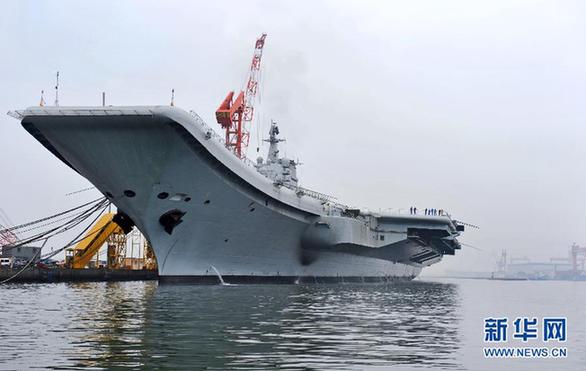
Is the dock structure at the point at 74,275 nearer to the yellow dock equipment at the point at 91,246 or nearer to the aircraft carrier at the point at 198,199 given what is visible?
the yellow dock equipment at the point at 91,246

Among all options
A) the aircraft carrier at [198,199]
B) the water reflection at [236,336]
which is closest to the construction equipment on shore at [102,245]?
the aircraft carrier at [198,199]

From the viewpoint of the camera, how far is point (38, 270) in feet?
149

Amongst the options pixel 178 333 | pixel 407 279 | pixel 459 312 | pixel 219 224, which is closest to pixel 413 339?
pixel 178 333

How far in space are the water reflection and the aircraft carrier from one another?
26.2 ft

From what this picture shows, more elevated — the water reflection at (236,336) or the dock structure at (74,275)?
the water reflection at (236,336)

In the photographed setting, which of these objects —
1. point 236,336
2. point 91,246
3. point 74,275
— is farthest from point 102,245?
point 236,336

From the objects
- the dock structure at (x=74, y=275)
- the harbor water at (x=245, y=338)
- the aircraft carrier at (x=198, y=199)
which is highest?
the aircraft carrier at (x=198, y=199)

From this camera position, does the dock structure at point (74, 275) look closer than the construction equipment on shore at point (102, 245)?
Yes

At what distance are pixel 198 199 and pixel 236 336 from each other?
1792cm

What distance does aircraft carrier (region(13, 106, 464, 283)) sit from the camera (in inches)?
1072

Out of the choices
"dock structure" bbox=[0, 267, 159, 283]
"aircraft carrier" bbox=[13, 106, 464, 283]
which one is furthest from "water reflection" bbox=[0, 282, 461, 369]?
"dock structure" bbox=[0, 267, 159, 283]

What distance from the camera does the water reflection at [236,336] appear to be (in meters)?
10.6

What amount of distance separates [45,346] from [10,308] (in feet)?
30.1

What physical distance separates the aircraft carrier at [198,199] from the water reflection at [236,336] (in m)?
7.99
